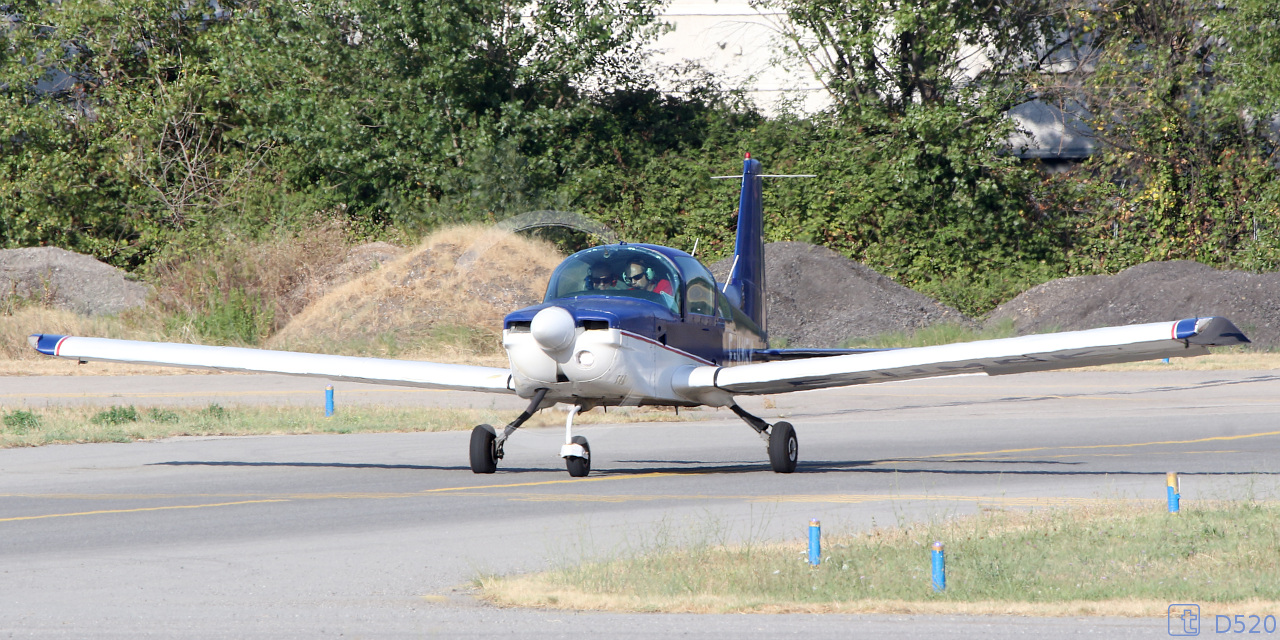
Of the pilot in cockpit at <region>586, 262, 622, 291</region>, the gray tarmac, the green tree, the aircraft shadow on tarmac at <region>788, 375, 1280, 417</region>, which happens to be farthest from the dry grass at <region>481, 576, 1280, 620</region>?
the green tree

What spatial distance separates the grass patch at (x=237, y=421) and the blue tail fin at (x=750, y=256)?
289 centimetres

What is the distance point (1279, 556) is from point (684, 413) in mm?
13271

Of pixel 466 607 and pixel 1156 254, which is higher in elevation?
pixel 1156 254

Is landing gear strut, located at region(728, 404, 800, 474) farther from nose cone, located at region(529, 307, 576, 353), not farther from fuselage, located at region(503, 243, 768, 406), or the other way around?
nose cone, located at region(529, 307, 576, 353)

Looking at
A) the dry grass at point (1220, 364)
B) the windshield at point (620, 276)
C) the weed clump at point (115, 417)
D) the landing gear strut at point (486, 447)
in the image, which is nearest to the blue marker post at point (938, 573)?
the windshield at point (620, 276)

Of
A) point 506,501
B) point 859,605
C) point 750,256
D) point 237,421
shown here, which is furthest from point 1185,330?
point 237,421

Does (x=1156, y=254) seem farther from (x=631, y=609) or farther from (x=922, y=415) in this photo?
(x=631, y=609)

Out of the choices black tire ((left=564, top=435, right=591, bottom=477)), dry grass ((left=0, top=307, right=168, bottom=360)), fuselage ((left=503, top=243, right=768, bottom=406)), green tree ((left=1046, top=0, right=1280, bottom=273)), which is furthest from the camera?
green tree ((left=1046, top=0, right=1280, bottom=273))

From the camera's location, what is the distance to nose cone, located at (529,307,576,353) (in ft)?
37.5

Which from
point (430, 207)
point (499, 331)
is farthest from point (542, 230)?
point (499, 331)

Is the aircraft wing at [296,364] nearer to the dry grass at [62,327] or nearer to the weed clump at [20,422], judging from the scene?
the weed clump at [20,422]

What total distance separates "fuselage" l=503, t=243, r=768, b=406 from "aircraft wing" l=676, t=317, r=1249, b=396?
0.43 meters

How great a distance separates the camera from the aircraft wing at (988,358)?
10766 mm

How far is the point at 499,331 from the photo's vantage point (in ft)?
92.5
